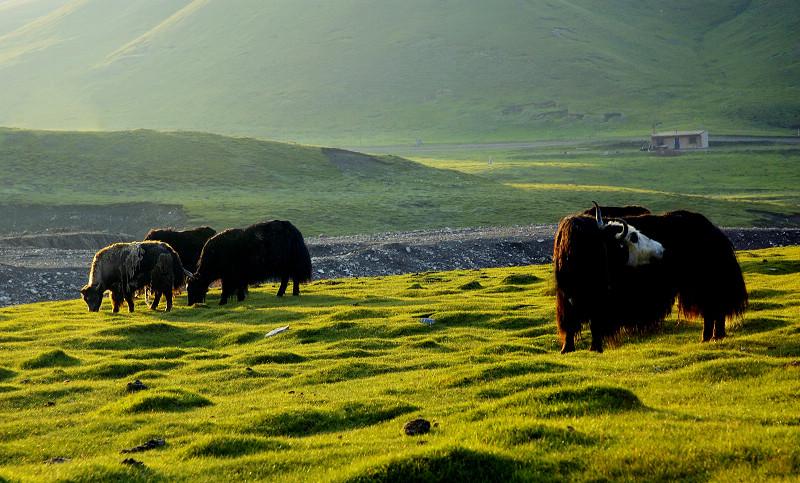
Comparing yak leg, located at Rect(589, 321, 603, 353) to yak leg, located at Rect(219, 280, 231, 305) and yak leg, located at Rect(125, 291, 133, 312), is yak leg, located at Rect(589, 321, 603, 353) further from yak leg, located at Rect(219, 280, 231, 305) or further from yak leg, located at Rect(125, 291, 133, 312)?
yak leg, located at Rect(125, 291, 133, 312)

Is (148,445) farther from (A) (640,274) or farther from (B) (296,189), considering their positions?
(B) (296,189)

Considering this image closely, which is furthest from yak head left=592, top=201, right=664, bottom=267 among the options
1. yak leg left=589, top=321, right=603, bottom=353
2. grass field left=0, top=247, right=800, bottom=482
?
grass field left=0, top=247, right=800, bottom=482

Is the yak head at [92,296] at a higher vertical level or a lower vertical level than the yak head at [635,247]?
lower

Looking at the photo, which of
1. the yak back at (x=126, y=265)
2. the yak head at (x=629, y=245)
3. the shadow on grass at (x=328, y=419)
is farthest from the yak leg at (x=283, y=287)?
the shadow on grass at (x=328, y=419)

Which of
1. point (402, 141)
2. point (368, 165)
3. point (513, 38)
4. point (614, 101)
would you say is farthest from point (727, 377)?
point (513, 38)

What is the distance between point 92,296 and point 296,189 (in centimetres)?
3658

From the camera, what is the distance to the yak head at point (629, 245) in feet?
42.3

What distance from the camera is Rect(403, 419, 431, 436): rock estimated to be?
8.57 m

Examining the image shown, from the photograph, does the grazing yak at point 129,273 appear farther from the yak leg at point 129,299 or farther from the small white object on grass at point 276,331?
the small white object on grass at point 276,331

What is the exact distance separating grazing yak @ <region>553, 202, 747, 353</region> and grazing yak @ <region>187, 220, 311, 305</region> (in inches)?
495

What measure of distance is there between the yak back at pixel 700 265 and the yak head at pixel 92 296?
16633 millimetres

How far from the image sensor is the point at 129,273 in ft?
72.5

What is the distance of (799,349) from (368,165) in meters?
58.1

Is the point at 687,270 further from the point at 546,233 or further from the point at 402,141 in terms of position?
the point at 402,141
